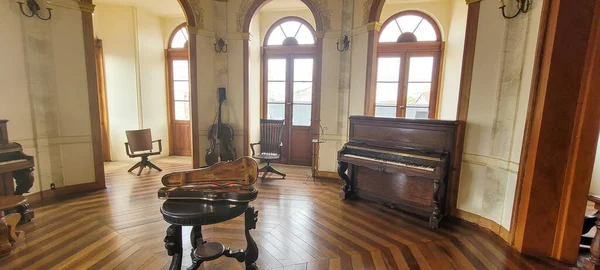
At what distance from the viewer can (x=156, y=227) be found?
2.78 m

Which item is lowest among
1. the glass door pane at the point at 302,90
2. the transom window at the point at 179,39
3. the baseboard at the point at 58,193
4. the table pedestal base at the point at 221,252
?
the baseboard at the point at 58,193

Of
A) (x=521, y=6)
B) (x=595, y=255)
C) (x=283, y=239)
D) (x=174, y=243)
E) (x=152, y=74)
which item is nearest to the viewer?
(x=174, y=243)

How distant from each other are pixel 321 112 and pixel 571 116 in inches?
118

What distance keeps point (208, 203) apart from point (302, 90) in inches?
154

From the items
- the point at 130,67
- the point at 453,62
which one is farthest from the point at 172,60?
the point at 453,62

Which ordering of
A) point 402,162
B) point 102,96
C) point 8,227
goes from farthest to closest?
point 102,96 < point 402,162 < point 8,227

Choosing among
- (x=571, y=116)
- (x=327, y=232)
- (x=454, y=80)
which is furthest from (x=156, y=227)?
(x=454, y=80)

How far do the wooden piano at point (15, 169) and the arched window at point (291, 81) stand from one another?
146 inches

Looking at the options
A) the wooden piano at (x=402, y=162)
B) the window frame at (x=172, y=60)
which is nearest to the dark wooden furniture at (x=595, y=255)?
the wooden piano at (x=402, y=162)

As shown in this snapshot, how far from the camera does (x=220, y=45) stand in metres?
4.71

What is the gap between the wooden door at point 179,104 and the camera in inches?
235

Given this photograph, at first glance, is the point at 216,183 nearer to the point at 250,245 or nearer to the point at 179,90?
the point at 250,245

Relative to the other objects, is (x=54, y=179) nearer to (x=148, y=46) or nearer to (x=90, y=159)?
(x=90, y=159)

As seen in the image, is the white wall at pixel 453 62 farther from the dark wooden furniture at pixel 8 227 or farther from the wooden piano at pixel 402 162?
the dark wooden furniture at pixel 8 227
